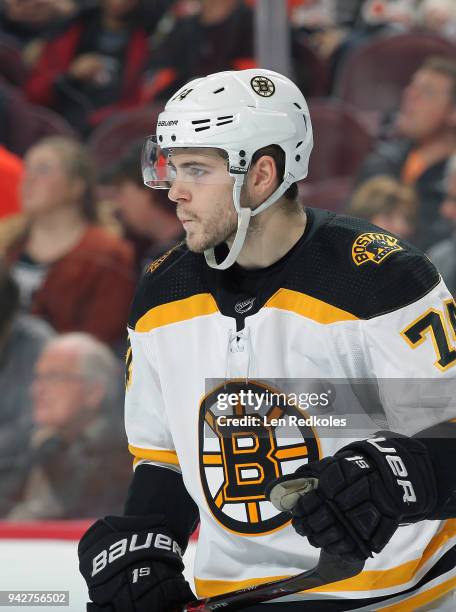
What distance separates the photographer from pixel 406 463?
1.37m

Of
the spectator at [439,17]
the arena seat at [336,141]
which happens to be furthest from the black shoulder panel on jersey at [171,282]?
the spectator at [439,17]

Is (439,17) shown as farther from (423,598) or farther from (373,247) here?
(423,598)

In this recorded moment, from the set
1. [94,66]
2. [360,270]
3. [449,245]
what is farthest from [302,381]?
[94,66]

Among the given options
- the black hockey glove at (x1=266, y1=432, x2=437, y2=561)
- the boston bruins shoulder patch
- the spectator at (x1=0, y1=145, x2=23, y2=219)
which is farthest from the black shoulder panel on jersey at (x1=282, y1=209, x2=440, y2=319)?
the spectator at (x1=0, y1=145, x2=23, y2=219)

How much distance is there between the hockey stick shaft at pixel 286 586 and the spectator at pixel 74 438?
1701 mm

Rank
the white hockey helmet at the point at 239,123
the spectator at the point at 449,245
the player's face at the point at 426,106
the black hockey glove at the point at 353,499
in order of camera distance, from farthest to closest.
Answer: the player's face at the point at 426,106 → the spectator at the point at 449,245 → the white hockey helmet at the point at 239,123 → the black hockey glove at the point at 353,499

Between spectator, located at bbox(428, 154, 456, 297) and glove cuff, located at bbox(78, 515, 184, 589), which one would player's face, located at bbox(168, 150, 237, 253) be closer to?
glove cuff, located at bbox(78, 515, 184, 589)

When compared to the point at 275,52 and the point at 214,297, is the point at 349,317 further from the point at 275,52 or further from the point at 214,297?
the point at 275,52

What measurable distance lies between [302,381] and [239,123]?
15.3 inches

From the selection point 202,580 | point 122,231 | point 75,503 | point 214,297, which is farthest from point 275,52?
point 202,580

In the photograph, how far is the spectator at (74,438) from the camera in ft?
10.5

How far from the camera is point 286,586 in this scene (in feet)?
4.91

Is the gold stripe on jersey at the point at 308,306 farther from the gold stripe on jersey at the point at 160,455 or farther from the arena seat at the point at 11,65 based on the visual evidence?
the arena seat at the point at 11,65

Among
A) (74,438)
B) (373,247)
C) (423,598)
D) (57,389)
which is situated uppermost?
(373,247)
